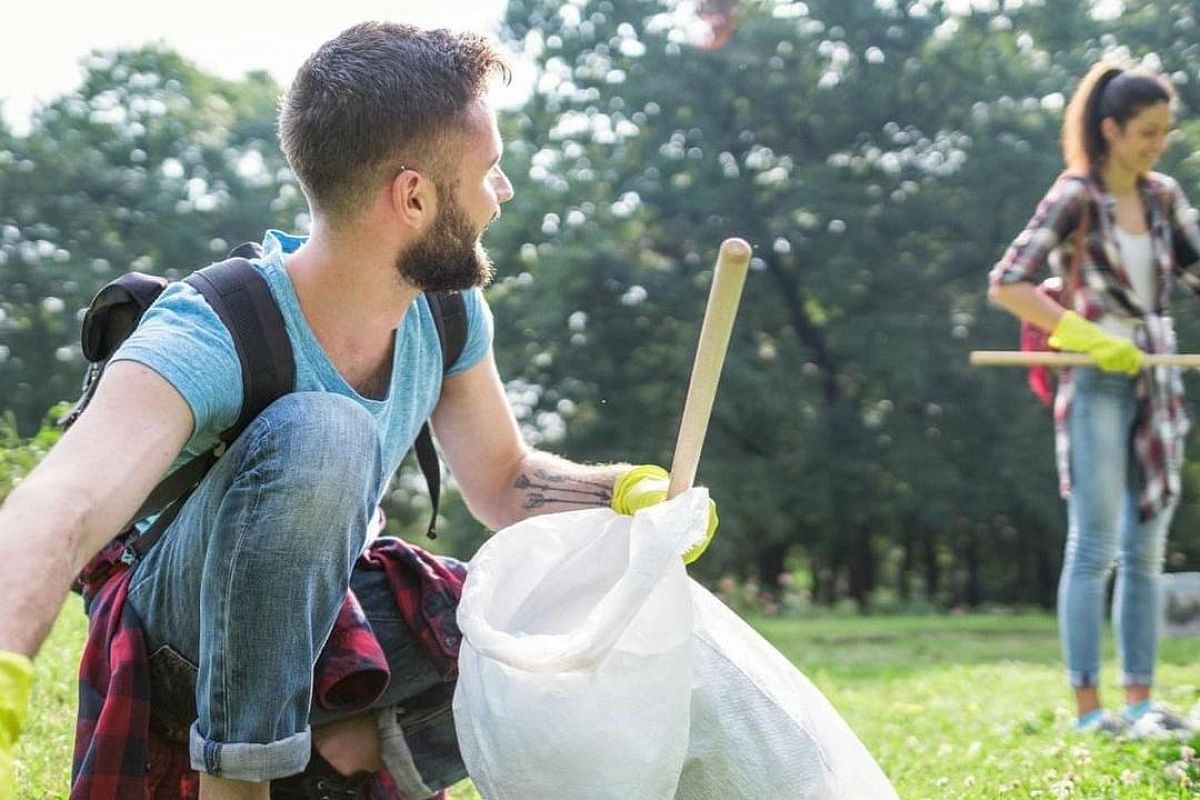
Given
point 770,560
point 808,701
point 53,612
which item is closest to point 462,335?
point 808,701

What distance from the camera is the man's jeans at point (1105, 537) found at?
380cm

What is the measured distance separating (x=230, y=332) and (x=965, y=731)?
2.86 metres

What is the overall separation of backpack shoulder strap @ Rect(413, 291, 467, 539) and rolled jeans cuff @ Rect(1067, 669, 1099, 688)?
2040 mm

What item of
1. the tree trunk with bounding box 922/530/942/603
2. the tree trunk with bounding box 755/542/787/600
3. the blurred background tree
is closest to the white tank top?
the blurred background tree

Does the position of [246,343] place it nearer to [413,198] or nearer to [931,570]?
[413,198]

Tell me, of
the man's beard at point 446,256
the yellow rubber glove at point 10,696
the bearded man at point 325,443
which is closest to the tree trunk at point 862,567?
the bearded man at point 325,443

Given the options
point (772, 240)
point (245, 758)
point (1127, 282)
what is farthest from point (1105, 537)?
point (772, 240)

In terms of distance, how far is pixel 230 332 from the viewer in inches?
77.5

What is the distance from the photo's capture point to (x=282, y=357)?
Result: 2.02 m

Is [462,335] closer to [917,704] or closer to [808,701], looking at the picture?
[808,701]

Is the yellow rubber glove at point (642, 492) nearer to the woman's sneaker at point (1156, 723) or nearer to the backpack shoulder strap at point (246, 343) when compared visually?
the backpack shoulder strap at point (246, 343)

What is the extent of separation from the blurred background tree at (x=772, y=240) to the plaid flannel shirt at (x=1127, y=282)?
13.3m

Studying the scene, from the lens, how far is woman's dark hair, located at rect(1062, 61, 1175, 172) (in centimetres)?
387

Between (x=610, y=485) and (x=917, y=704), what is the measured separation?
131 inches
